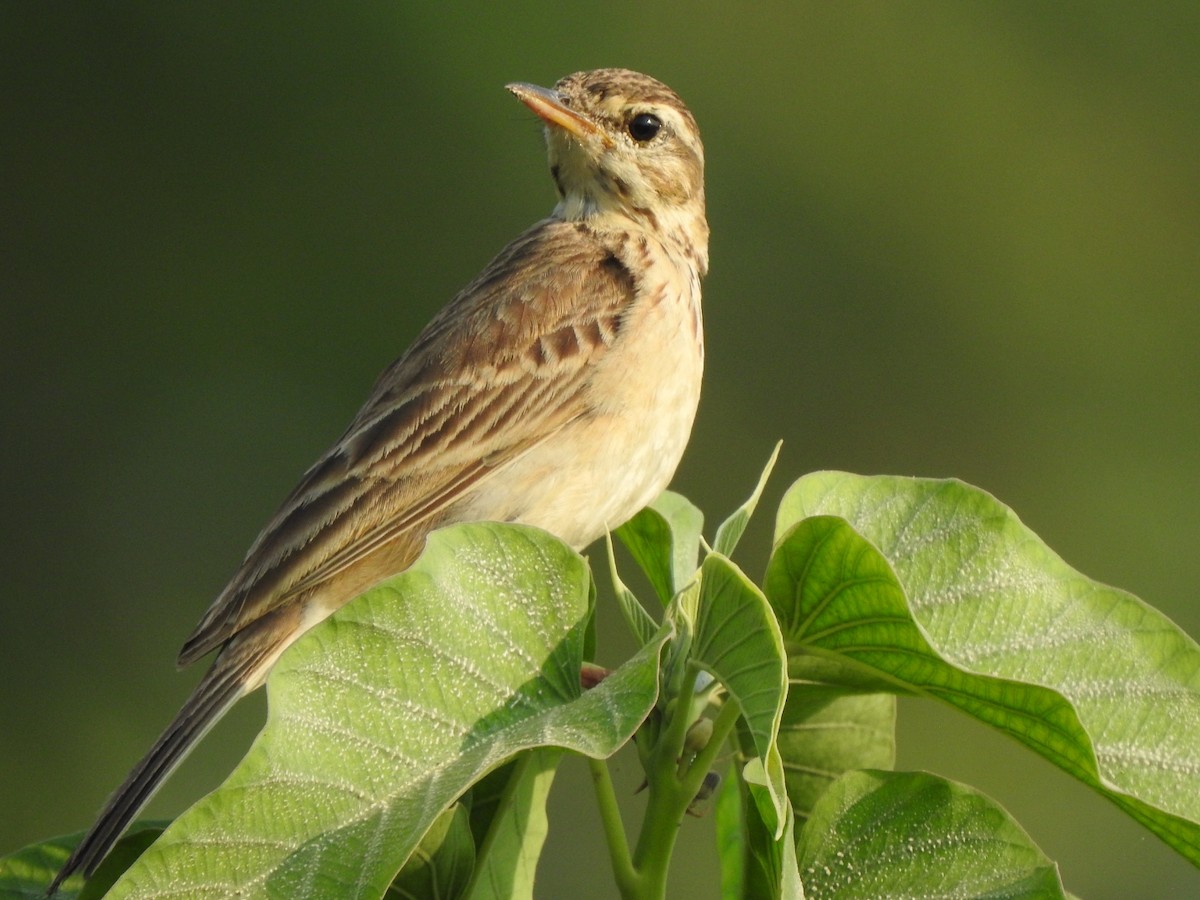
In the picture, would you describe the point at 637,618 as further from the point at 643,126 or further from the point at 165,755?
the point at 643,126

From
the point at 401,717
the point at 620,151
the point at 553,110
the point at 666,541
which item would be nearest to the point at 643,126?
the point at 620,151

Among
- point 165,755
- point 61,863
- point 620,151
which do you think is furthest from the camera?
point 620,151

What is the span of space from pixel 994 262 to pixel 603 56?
6.17ft

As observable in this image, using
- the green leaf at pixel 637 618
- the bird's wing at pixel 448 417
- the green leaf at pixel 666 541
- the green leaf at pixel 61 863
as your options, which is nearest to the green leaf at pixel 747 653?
the green leaf at pixel 637 618

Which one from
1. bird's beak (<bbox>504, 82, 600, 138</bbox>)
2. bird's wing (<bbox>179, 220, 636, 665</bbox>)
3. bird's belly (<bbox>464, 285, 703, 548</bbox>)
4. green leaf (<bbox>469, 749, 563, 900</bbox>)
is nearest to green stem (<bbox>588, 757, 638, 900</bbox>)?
green leaf (<bbox>469, 749, 563, 900</bbox>)

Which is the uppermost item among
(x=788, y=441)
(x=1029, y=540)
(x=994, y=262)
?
(x=1029, y=540)

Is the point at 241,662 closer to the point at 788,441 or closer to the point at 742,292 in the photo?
the point at 788,441

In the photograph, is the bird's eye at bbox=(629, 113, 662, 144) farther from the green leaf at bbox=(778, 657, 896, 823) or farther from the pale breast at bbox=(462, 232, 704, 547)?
the green leaf at bbox=(778, 657, 896, 823)

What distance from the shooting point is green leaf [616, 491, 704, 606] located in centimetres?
256

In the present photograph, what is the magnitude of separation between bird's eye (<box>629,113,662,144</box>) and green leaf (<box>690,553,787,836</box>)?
2.45 metres

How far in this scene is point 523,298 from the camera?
3846 mm

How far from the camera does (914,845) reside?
1956 mm

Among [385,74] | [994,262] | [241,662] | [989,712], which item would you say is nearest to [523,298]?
[241,662]

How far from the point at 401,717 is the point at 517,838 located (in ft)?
1.32
